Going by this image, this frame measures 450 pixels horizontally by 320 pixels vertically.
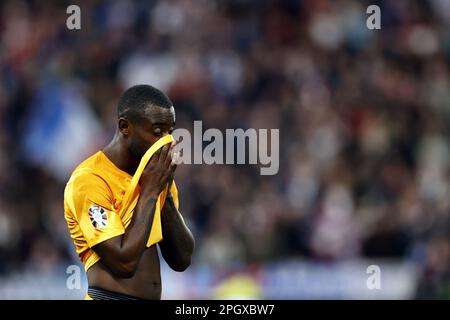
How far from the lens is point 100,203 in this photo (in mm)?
4859

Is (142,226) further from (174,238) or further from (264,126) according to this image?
(264,126)

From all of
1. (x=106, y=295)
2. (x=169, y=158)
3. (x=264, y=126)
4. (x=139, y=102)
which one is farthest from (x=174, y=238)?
(x=264, y=126)

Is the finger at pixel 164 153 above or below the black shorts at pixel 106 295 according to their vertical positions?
Result: above

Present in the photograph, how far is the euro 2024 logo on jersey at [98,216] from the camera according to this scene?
15.6ft

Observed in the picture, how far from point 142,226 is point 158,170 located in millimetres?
265

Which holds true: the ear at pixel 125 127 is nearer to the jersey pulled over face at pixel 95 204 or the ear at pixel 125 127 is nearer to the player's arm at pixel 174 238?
the jersey pulled over face at pixel 95 204

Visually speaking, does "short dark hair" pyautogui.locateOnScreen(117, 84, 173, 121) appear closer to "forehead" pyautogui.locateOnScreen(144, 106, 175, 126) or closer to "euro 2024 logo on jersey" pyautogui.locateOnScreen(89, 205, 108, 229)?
"forehead" pyautogui.locateOnScreen(144, 106, 175, 126)

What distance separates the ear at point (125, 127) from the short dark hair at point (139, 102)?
22 mm

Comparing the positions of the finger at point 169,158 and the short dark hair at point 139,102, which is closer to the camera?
the finger at point 169,158

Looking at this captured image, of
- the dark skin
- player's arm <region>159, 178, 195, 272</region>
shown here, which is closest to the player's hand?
the dark skin

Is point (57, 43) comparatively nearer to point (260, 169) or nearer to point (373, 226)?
point (260, 169)

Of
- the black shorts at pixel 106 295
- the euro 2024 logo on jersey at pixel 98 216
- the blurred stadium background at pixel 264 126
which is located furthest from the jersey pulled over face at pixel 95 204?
the blurred stadium background at pixel 264 126

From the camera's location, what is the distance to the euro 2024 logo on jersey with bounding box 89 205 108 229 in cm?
477

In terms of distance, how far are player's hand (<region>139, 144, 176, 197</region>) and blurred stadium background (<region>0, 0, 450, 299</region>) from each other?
535cm
